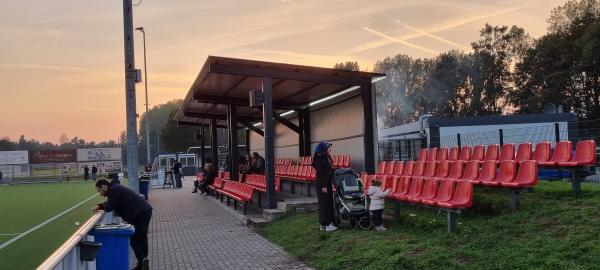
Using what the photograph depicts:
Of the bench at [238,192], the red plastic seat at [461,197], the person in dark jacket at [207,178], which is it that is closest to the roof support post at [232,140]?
the bench at [238,192]

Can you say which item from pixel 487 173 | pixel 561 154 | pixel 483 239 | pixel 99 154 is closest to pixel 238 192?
pixel 487 173

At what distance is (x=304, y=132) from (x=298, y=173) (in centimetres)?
414

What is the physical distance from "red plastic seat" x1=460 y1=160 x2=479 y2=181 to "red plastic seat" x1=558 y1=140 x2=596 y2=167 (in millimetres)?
1524

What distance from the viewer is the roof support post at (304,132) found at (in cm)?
2331

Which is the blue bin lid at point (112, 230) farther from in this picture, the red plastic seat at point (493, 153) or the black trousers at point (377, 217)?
the red plastic seat at point (493, 153)

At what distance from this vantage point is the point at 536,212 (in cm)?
854

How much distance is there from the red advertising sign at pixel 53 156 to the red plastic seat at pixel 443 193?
259ft

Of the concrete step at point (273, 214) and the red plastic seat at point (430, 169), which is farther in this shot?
the concrete step at point (273, 214)

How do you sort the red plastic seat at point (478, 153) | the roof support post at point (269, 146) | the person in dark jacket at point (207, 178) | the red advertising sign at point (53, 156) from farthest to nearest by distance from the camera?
the red advertising sign at point (53, 156), the person in dark jacket at point (207, 178), the roof support post at point (269, 146), the red plastic seat at point (478, 153)

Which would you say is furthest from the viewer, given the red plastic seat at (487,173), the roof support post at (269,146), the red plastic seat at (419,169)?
the roof support post at (269,146)

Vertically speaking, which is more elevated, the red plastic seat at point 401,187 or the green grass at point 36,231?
the red plastic seat at point 401,187

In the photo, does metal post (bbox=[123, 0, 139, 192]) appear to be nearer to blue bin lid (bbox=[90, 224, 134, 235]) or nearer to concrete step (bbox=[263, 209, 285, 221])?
concrete step (bbox=[263, 209, 285, 221])

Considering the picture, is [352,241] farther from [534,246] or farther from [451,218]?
[534,246]

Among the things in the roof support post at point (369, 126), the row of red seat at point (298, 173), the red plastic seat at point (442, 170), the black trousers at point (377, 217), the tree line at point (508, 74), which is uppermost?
the tree line at point (508, 74)
